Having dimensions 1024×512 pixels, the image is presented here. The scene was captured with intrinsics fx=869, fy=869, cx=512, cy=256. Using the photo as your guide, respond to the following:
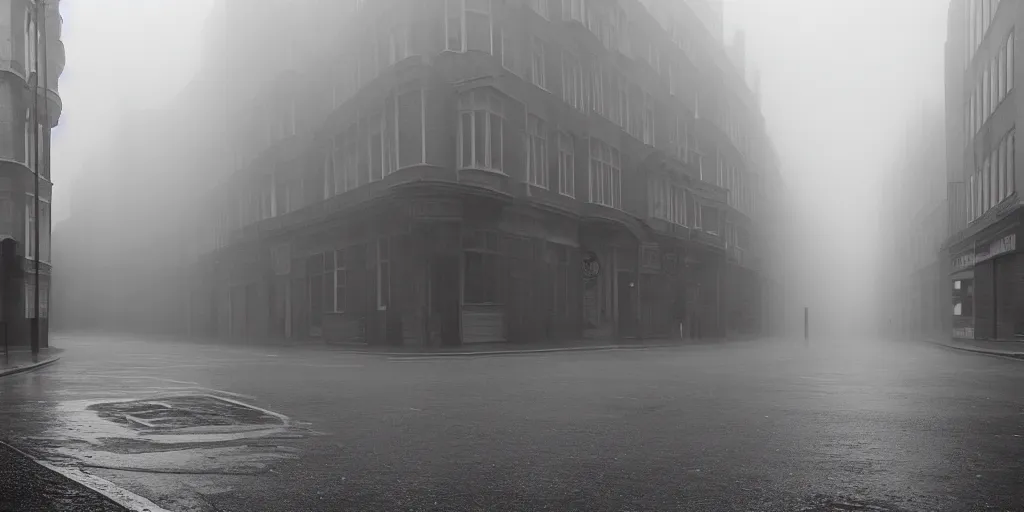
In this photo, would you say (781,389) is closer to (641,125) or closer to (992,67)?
(992,67)

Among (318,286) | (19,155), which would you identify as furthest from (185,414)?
(318,286)

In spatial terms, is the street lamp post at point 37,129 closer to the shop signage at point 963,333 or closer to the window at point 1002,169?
the window at point 1002,169

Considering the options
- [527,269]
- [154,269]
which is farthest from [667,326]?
[154,269]

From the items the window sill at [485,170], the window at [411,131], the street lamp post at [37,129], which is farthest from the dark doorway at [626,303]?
the street lamp post at [37,129]

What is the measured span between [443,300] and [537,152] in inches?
338

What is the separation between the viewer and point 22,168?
109 feet

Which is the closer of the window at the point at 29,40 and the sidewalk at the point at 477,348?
the sidewalk at the point at 477,348

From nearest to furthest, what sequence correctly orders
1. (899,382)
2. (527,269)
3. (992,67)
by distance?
1. (899,382)
2. (527,269)
3. (992,67)

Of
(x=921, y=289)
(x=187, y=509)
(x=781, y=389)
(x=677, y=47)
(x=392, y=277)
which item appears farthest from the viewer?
(x=921, y=289)

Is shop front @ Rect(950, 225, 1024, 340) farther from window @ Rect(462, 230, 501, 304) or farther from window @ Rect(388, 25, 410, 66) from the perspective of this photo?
window @ Rect(388, 25, 410, 66)

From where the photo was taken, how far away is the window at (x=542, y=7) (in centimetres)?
3531

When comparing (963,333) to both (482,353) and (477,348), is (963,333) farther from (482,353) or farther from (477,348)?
(482,353)

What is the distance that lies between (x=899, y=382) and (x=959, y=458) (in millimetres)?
9143

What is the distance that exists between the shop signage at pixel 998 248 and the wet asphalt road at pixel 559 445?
2030 cm
